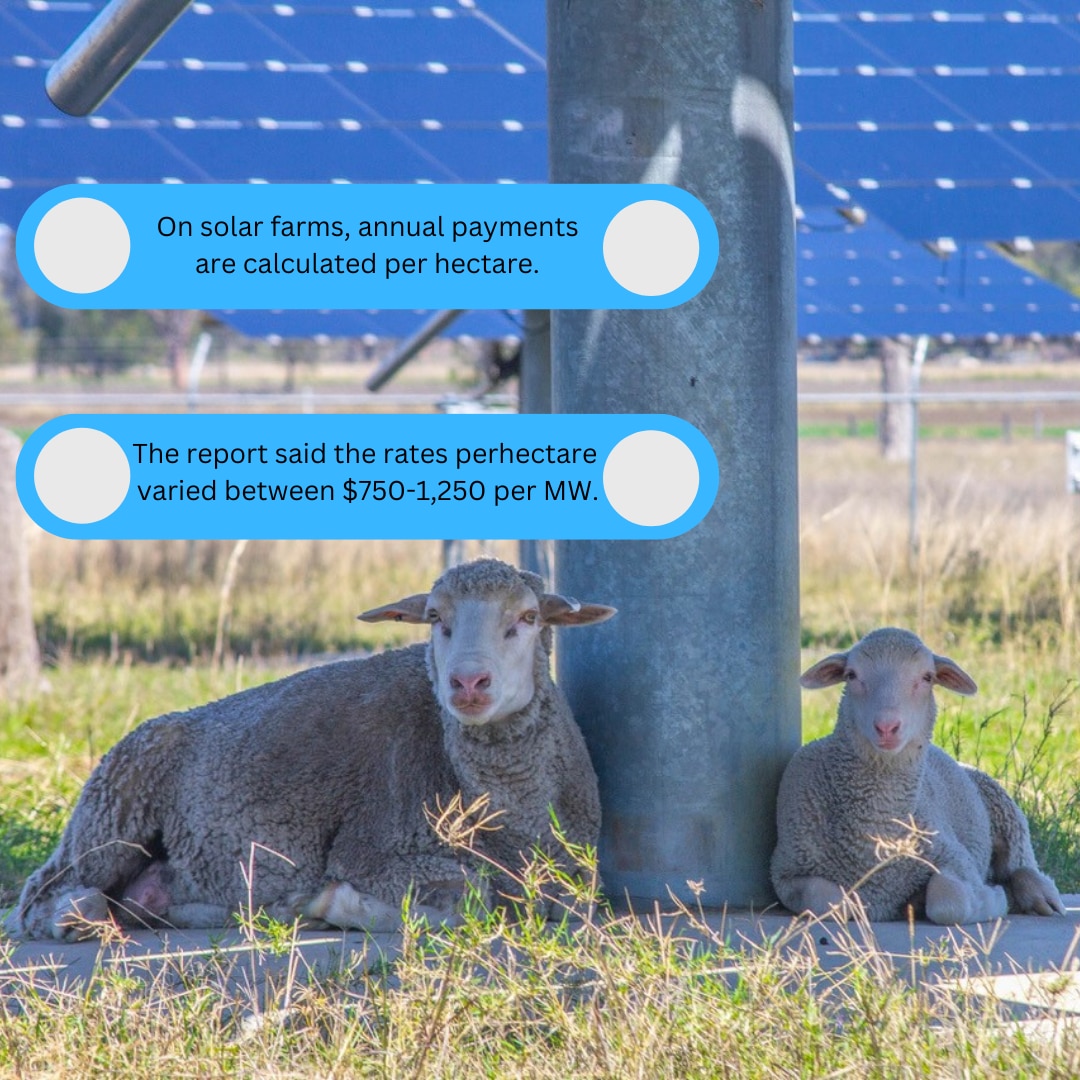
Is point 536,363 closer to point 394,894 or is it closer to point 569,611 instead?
point 569,611

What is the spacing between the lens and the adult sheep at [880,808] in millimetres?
4645

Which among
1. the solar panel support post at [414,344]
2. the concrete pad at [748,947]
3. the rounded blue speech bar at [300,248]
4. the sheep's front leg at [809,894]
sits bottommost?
the concrete pad at [748,947]

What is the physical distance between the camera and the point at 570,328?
489cm

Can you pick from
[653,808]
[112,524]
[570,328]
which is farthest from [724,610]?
[112,524]

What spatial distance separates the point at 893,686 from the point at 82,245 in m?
2.39

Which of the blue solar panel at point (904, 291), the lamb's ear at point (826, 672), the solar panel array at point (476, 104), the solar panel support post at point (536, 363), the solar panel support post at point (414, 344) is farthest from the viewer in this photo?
the blue solar panel at point (904, 291)

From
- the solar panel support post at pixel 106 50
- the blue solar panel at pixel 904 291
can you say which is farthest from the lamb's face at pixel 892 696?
the blue solar panel at pixel 904 291

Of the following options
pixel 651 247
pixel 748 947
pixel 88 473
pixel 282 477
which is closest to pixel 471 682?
pixel 282 477

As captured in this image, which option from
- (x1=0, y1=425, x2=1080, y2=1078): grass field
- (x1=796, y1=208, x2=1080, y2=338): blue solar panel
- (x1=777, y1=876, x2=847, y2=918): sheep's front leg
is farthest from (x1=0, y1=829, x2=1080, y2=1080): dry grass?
(x1=796, y1=208, x2=1080, y2=338): blue solar panel

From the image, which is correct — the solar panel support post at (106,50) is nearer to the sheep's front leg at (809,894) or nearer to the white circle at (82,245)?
the white circle at (82,245)

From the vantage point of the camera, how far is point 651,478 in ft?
15.1

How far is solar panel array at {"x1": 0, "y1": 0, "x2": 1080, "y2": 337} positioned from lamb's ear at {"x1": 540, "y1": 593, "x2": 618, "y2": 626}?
4.68 metres

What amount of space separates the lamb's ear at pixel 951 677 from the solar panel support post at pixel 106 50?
2640 millimetres

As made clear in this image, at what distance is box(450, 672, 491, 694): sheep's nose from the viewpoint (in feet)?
14.4
